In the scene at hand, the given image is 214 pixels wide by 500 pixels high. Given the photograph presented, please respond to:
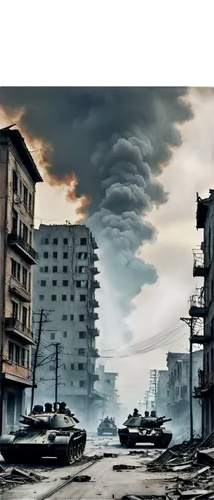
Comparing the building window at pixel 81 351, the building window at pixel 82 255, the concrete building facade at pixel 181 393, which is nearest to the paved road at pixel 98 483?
the building window at pixel 81 351

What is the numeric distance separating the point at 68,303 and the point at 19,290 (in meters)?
1.26

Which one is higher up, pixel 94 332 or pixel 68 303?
pixel 68 303

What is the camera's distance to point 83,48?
936 cm

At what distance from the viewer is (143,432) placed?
23.3 m

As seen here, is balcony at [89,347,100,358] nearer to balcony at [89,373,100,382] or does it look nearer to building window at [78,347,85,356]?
balcony at [89,373,100,382]

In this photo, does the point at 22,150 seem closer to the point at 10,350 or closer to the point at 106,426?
the point at 10,350

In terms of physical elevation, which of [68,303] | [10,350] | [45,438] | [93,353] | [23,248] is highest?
[23,248]

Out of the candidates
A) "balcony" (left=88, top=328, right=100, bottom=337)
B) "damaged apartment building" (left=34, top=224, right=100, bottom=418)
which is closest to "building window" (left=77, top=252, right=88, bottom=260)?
"damaged apartment building" (left=34, top=224, right=100, bottom=418)

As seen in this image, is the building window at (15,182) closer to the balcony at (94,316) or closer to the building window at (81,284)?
the building window at (81,284)

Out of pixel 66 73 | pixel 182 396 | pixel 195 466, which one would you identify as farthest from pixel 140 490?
pixel 182 396

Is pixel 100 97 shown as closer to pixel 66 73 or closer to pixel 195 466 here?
pixel 66 73

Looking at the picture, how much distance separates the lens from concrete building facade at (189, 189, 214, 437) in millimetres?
16555

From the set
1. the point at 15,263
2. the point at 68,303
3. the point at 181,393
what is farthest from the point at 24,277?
the point at 181,393

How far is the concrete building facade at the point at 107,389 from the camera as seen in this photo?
16.6 metres
